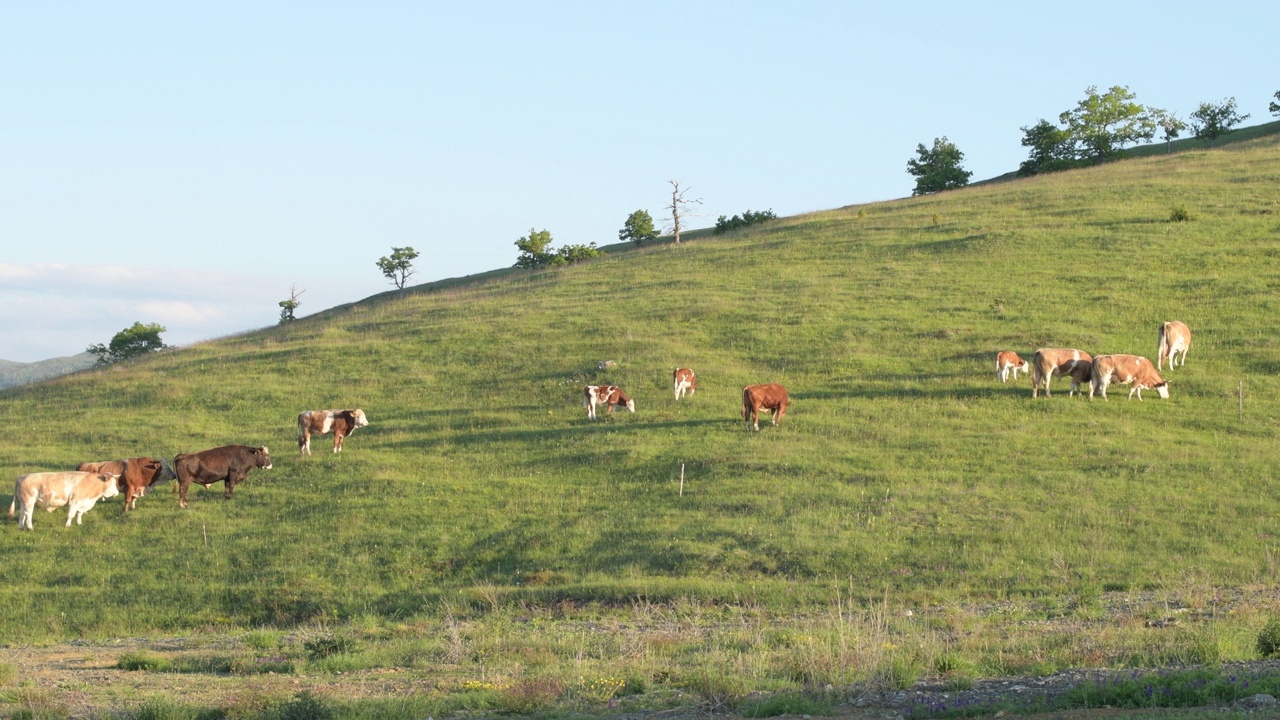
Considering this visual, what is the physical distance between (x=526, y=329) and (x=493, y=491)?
789 inches

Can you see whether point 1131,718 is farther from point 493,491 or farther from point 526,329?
point 526,329

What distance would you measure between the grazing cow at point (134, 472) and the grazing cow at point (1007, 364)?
23.6 m

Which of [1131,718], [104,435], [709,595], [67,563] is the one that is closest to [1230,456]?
[709,595]

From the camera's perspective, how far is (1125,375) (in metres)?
32.2

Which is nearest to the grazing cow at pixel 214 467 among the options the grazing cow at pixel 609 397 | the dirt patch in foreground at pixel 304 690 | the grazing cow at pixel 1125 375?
the grazing cow at pixel 609 397

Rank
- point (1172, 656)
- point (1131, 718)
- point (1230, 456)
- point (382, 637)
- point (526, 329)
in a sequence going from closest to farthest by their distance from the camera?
point (1131, 718) → point (1172, 656) → point (382, 637) → point (1230, 456) → point (526, 329)

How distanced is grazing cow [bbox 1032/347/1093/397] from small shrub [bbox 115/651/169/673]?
82.7 ft

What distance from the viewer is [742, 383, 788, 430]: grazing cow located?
30703mm

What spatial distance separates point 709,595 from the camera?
760 inches

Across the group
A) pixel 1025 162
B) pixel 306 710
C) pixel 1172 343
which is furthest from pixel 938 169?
pixel 306 710

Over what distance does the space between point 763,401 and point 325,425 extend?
41.7ft

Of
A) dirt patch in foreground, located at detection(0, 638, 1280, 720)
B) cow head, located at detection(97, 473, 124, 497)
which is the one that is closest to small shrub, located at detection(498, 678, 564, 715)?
dirt patch in foreground, located at detection(0, 638, 1280, 720)

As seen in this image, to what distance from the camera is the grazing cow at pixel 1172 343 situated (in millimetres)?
34875

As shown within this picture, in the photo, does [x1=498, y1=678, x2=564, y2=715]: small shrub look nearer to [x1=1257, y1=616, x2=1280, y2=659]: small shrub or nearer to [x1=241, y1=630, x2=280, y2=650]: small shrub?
[x1=241, y1=630, x2=280, y2=650]: small shrub
